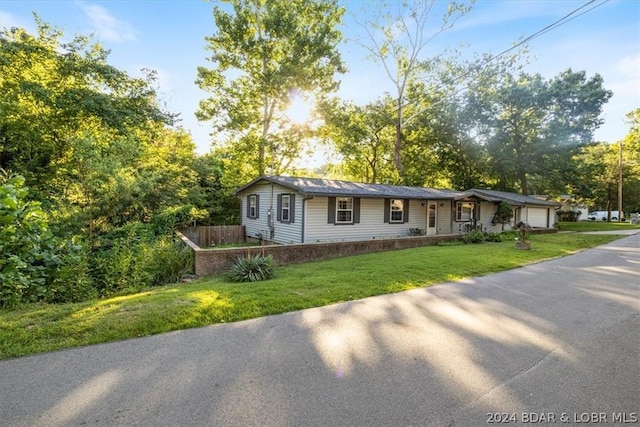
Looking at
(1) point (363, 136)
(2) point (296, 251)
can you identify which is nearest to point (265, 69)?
(1) point (363, 136)

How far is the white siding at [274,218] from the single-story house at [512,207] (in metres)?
9.42

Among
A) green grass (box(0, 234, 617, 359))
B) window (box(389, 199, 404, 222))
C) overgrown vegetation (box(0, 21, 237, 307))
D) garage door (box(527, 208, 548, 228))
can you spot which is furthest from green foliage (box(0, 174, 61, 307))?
garage door (box(527, 208, 548, 228))

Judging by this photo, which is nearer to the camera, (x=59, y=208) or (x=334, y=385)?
(x=334, y=385)

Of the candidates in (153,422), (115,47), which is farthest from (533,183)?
(153,422)

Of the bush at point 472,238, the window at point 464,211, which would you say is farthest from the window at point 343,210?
the window at point 464,211

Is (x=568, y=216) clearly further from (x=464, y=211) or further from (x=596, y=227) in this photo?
(x=464, y=211)

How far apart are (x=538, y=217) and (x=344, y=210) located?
1814 centimetres

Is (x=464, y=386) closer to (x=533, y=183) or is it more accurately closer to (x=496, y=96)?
(x=496, y=96)

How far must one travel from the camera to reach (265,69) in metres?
21.0

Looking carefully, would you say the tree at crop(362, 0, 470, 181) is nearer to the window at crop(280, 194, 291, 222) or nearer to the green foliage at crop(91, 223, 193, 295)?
the window at crop(280, 194, 291, 222)

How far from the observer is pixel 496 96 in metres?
26.6

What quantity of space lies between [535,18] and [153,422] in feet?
45.9

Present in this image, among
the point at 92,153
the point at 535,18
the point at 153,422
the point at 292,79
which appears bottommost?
the point at 153,422

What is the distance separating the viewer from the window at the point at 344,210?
13.6 m
